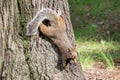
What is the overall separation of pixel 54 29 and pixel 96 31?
3.27 m

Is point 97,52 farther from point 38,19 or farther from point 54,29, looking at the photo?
point 38,19

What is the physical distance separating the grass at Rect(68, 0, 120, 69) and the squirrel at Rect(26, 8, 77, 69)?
1.63 m

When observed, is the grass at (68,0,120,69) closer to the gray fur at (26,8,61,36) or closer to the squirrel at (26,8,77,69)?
the squirrel at (26,8,77,69)

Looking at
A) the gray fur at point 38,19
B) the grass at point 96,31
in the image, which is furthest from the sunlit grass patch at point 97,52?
the gray fur at point 38,19

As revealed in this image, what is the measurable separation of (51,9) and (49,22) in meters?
0.11

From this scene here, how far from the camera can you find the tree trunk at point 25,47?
3.61 metres

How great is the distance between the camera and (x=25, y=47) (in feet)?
12.2

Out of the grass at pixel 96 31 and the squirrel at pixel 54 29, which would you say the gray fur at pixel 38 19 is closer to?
the squirrel at pixel 54 29

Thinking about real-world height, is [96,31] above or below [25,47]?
below

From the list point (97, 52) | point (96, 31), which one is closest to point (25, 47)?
point (97, 52)

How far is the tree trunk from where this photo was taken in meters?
3.61

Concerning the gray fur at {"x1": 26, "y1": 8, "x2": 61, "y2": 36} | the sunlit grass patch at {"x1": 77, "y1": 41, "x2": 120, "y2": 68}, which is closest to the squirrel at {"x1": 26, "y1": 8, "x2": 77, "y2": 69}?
the gray fur at {"x1": 26, "y1": 8, "x2": 61, "y2": 36}

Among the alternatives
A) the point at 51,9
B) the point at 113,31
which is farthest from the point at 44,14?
the point at 113,31

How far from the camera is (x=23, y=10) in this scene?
3604 mm
